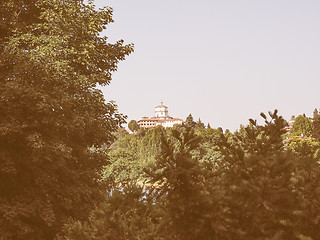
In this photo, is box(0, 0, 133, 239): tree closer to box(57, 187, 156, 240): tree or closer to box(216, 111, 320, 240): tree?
box(57, 187, 156, 240): tree

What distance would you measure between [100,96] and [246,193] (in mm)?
14230

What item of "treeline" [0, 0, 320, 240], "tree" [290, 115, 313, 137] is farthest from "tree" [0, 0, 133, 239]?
"tree" [290, 115, 313, 137]

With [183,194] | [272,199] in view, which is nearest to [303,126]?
[272,199]

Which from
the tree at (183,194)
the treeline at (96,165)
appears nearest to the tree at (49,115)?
the treeline at (96,165)

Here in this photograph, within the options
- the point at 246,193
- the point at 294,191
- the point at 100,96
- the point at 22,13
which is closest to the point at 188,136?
the point at 246,193

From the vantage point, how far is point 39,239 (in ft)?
60.0

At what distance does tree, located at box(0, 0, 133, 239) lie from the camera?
17.7 m

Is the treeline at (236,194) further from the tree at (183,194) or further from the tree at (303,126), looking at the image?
the tree at (303,126)

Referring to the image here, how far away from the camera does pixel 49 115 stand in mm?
18438

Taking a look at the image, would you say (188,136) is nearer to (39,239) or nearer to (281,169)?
(281,169)

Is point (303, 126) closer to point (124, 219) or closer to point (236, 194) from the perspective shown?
point (124, 219)

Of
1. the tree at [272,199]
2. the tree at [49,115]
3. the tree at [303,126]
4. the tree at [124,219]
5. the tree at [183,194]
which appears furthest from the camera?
the tree at [303,126]

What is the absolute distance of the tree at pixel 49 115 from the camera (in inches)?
696

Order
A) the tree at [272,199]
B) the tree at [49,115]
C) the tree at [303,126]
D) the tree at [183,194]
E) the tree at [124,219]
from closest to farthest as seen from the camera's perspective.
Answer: the tree at [272,199], the tree at [183,194], the tree at [124,219], the tree at [49,115], the tree at [303,126]
